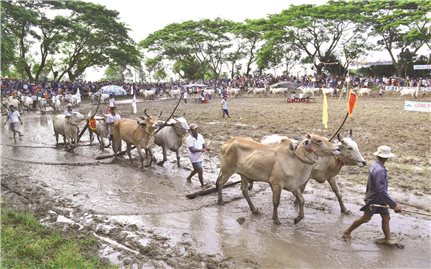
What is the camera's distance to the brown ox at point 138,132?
482 inches

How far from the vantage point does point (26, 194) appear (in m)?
9.89

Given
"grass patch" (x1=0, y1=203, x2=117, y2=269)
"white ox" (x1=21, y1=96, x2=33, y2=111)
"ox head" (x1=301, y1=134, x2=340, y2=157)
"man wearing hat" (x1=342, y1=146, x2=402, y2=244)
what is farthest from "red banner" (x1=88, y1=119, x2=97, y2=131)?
"white ox" (x1=21, y1=96, x2=33, y2=111)

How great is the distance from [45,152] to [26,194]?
19.4 feet

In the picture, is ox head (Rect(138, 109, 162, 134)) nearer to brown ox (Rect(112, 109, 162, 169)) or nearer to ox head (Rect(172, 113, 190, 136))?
brown ox (Rect(112, 109, 162, 169))

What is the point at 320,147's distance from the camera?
7.58m

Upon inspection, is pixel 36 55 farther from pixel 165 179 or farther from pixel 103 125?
pixel 165 179

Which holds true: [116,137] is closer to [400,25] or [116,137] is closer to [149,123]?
[149,123]

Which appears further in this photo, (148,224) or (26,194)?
(26,194)

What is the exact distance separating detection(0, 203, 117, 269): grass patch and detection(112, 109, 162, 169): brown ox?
5.00 m

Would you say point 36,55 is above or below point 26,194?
above

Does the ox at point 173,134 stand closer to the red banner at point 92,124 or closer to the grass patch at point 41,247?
the red banner at point 92,124

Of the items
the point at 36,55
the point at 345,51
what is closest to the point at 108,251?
the point at 36,55

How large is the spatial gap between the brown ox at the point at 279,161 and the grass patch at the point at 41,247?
336cm

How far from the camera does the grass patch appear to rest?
6.00m
